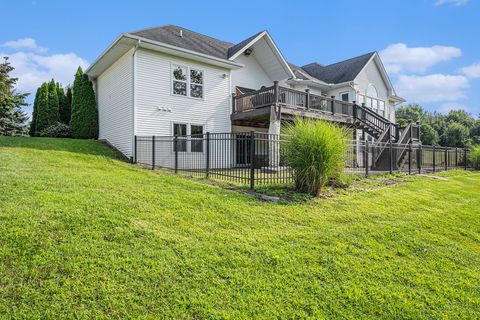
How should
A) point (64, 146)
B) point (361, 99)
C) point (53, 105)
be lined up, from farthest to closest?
1. point (361, 99)
2. point (53, 105)
3. point (64, 146)

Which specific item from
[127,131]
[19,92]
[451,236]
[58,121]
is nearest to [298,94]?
[127,131]

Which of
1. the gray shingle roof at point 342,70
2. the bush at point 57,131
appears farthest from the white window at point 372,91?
the bush at point 57,131

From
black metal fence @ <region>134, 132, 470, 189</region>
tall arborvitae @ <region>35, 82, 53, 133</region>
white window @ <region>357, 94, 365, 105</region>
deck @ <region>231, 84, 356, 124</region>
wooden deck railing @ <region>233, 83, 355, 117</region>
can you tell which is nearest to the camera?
black metal fence @ <region>134, 132, 470, 189</region>

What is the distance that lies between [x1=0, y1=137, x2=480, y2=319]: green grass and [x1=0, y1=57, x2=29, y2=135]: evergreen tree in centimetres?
2103

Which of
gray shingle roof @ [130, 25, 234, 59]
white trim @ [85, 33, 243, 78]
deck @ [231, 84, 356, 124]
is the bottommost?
deck @ [231, 84, 356, 124]

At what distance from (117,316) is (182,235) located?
1698 mm

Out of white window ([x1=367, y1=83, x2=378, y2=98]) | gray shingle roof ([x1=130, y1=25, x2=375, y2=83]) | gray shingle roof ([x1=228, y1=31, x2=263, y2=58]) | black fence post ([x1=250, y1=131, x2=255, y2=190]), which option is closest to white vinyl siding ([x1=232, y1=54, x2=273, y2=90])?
gray shingle roof ([x1=228, y1=31, x2=263, y2=58])

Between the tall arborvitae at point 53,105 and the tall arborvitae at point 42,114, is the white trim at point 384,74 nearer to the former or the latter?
the tall arborvitae at point 53,105

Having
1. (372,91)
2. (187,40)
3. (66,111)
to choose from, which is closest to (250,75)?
(187,40)

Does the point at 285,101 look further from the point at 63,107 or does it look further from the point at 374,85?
the point at 63,107

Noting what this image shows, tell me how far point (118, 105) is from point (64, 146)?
315 centimetres

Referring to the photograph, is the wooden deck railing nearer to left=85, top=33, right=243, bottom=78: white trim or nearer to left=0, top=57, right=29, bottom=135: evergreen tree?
left=85, top=33, right=243, bottom=78: white trim

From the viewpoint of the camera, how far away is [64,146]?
1293 cm

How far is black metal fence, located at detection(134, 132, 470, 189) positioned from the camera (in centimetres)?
837
